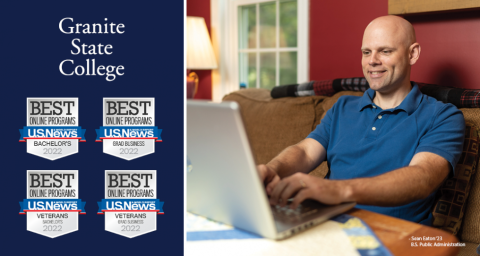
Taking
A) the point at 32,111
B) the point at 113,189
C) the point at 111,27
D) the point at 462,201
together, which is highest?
the point at 111,27

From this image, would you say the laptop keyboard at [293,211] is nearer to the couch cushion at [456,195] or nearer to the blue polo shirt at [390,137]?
the blue polo shirt at [390,137]

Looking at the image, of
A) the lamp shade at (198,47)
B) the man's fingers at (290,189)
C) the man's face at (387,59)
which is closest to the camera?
the man's fingers at (290,189)

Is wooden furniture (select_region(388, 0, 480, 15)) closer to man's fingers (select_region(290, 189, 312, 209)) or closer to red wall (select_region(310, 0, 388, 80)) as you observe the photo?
red wall (select_region(310, 0, 388, 80))

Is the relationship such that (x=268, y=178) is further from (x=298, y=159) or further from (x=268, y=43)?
(x=268, y=43)

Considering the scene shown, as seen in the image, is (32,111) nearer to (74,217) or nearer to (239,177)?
(74,217)

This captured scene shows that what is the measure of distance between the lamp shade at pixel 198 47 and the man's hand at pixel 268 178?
7.05ft

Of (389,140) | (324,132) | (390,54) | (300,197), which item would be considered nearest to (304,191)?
(300,197)

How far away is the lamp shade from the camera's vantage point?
10.0 ft

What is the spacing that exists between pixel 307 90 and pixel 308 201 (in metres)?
1.30

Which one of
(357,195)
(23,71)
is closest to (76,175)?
(23,71)

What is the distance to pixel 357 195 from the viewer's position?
94 cm

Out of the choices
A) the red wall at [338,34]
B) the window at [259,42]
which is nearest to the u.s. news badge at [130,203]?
the red wall at [338,34]

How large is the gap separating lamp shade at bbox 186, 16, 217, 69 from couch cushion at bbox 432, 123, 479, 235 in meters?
2.08

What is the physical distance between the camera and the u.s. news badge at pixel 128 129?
80 cm
